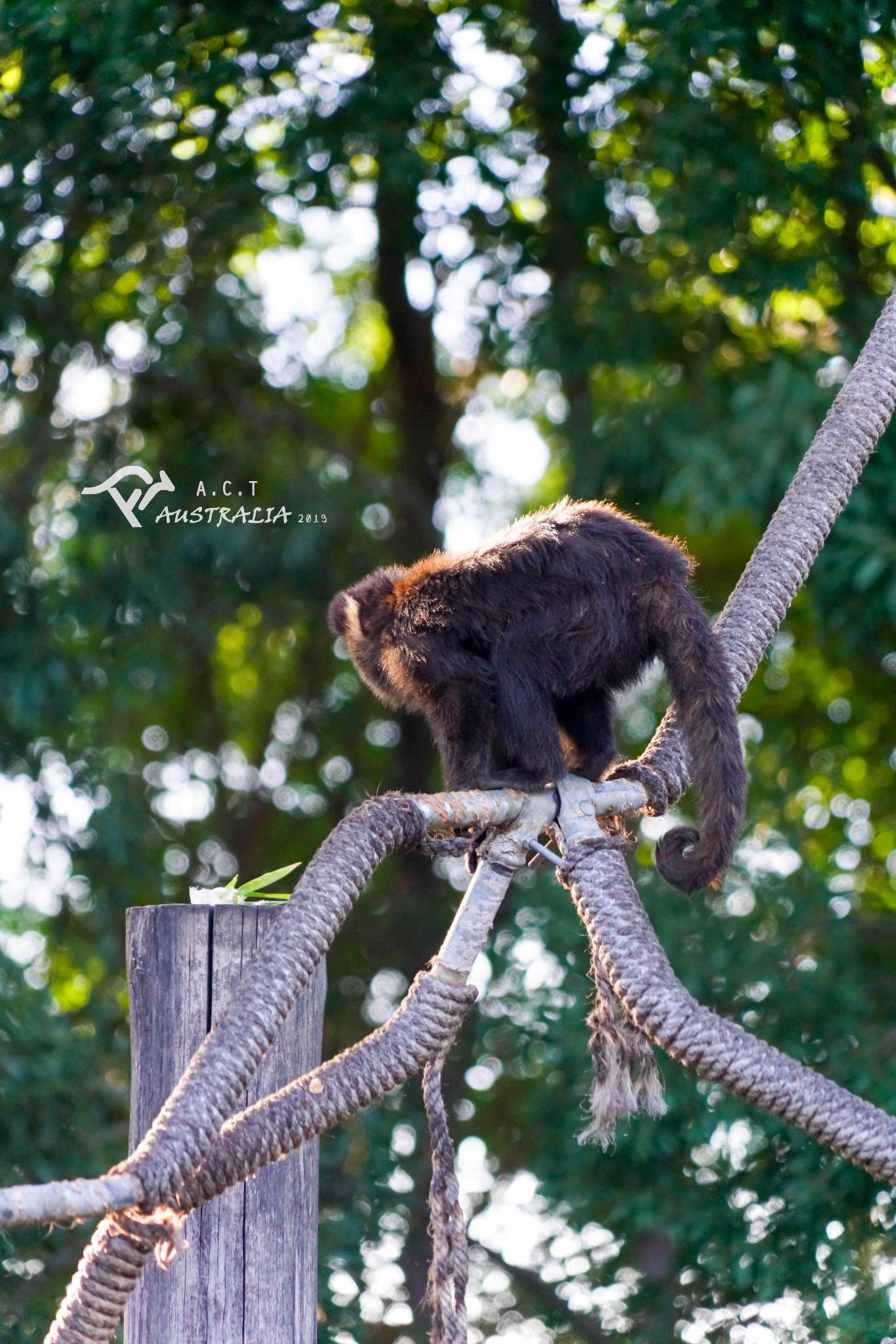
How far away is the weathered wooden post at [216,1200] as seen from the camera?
1715 millimetres

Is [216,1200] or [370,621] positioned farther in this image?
[370,621]

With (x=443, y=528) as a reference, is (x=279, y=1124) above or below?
above

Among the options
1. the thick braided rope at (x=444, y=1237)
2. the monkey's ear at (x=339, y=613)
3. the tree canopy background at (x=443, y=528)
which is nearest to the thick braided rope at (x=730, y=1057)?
the thick braided rope at (x=444, y=1237)

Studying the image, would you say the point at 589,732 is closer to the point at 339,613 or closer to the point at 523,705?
the point at 523,705

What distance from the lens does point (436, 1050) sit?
1781mm

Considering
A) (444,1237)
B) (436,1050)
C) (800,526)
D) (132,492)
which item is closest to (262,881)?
(436,1050)

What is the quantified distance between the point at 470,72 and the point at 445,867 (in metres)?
3.12

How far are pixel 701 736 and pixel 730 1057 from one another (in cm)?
59

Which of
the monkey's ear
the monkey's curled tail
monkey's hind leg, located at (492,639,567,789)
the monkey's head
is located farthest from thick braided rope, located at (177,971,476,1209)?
the monkey's ear

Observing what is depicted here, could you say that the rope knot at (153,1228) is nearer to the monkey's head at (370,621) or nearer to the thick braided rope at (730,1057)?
the thick braided rope at (730,1057)

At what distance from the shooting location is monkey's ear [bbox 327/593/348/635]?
266cm

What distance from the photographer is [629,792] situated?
6.85 ft

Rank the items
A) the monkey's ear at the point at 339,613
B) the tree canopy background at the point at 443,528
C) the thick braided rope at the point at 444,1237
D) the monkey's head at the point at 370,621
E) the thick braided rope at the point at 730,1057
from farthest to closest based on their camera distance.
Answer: the tree canopy background at the point at 443,528, the monkey's ear at the point at 339,613, the monkey's head at the point at 370,621, the thick braided rope at the point at 444,1237, the thick braided rope at the point at 730,1057

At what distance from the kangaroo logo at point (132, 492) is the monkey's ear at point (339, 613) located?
7.09ft
